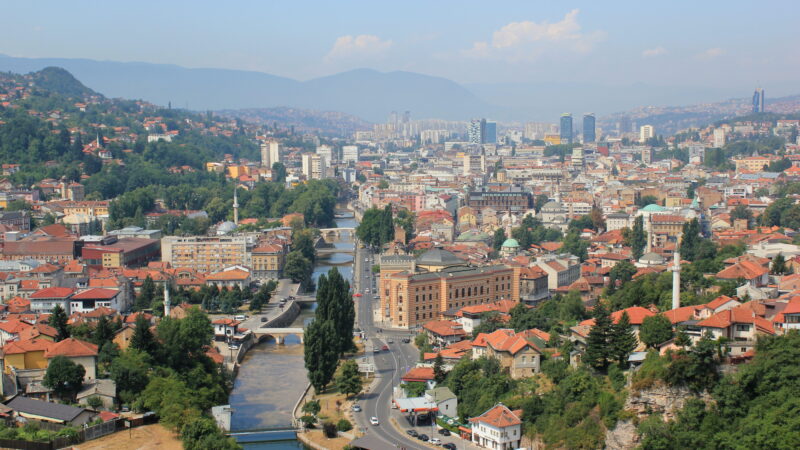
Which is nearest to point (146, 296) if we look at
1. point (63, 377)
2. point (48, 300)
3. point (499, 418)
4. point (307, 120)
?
point (48, 300)

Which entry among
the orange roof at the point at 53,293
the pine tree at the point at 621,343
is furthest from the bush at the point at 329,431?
the orange roof at the point at 53,293

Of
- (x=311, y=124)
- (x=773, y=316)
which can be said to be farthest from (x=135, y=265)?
(x=311, y=124)

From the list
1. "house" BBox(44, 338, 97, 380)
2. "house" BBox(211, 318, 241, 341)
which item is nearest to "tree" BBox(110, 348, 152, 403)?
"house" BBox(44, 338, 97, 380)

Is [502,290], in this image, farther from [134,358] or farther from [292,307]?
[134,358]

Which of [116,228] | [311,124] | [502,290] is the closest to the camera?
[502,290]

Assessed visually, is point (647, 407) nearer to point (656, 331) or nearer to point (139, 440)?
point (656, 331)

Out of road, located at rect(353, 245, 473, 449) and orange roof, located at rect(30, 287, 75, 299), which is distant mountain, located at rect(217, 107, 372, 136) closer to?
road, located at rect(353, 245, 473, 449)

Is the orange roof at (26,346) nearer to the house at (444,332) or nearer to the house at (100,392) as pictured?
the house at (100,392)
